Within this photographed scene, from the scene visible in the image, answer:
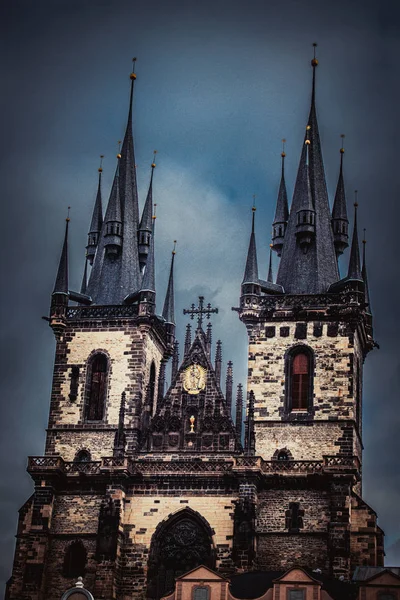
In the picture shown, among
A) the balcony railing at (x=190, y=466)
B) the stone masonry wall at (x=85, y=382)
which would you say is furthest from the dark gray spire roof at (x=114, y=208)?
the balcony railing at (x=190, y=466)

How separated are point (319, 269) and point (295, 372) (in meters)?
5.90

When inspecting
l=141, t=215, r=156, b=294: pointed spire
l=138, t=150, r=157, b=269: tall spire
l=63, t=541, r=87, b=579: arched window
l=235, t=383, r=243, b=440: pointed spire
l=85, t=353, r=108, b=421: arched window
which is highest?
l=138, t=150, r=157, b=269: tall spire

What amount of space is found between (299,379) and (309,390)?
80 centimetres

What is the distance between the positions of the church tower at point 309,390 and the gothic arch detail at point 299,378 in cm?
5

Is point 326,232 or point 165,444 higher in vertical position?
point 326,232

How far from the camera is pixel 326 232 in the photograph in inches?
2670

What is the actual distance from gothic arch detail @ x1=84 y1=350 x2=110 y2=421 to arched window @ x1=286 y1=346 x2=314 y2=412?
29.0ft

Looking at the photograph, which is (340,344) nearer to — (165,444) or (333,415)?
(333,415)

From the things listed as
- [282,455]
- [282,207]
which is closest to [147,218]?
[282,207]

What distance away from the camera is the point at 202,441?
204 ft

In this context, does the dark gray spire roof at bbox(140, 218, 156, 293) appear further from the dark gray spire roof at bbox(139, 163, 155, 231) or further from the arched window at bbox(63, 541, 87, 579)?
the arched window at bbox(63, 541, 87, 579)

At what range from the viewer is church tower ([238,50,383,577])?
193ft

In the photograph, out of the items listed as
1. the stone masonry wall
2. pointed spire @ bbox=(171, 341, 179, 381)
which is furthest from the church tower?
the stone masonry wall

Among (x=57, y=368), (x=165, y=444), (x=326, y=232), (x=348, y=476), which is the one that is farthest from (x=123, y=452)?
(x=326, y=232)
